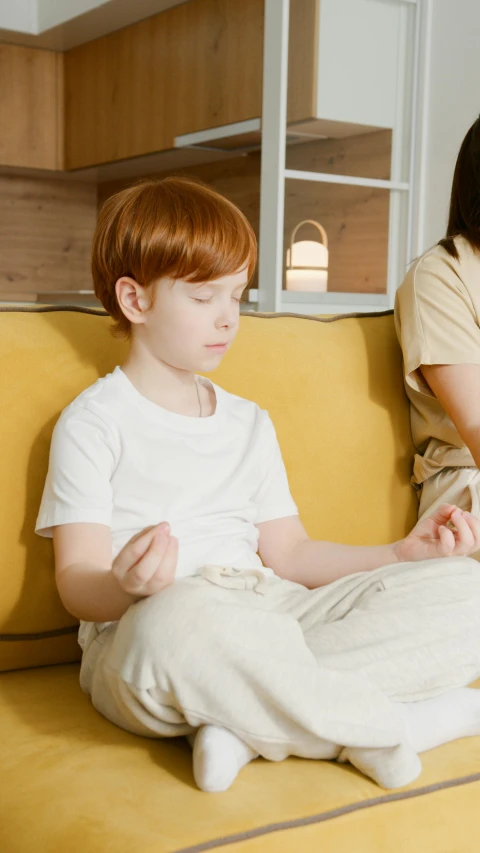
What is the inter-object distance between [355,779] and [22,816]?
29 cm

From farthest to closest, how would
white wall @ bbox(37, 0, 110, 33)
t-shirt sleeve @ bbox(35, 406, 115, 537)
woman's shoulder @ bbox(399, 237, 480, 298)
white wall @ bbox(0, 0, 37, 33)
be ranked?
white wall @ bbox(0, 0, 37, 33) < white wall @ bbox(37, 0, 110, 33) < woman's shoulder @ bbox(399, 237, 480, 298) < t-shirt sleeve @ bbox(35, 406, 115, 537)

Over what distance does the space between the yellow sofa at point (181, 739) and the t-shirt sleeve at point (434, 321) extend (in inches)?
2.6

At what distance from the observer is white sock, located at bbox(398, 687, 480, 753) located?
92 cm

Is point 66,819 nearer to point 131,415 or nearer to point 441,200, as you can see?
point 131,415

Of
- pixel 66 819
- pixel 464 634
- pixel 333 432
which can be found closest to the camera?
pixel 66 819

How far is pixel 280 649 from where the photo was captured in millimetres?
875

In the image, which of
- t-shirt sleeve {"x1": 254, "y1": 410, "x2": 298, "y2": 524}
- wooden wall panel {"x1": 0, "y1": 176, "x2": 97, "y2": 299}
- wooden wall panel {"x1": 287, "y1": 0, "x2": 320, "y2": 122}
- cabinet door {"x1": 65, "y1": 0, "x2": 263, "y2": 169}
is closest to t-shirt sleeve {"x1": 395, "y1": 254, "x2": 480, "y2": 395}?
t-shirt sleeve {"x1": 254, "y1": 410, "x2": 298, "y2": 524}

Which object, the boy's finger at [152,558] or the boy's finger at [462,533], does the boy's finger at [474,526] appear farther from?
the boy's finger at [152,558]

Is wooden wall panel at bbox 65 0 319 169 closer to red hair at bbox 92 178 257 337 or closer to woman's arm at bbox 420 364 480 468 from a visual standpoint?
woman's arm at bbox 420 364 480 468

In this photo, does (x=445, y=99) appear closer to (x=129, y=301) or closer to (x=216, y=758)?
(x=129, y=301)

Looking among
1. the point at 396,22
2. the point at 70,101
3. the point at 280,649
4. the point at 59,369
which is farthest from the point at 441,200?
the point at 280,649

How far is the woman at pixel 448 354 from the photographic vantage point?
1437 mm

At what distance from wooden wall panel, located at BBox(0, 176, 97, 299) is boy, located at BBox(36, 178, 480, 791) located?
3.74m

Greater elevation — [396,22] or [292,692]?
[396,22]
